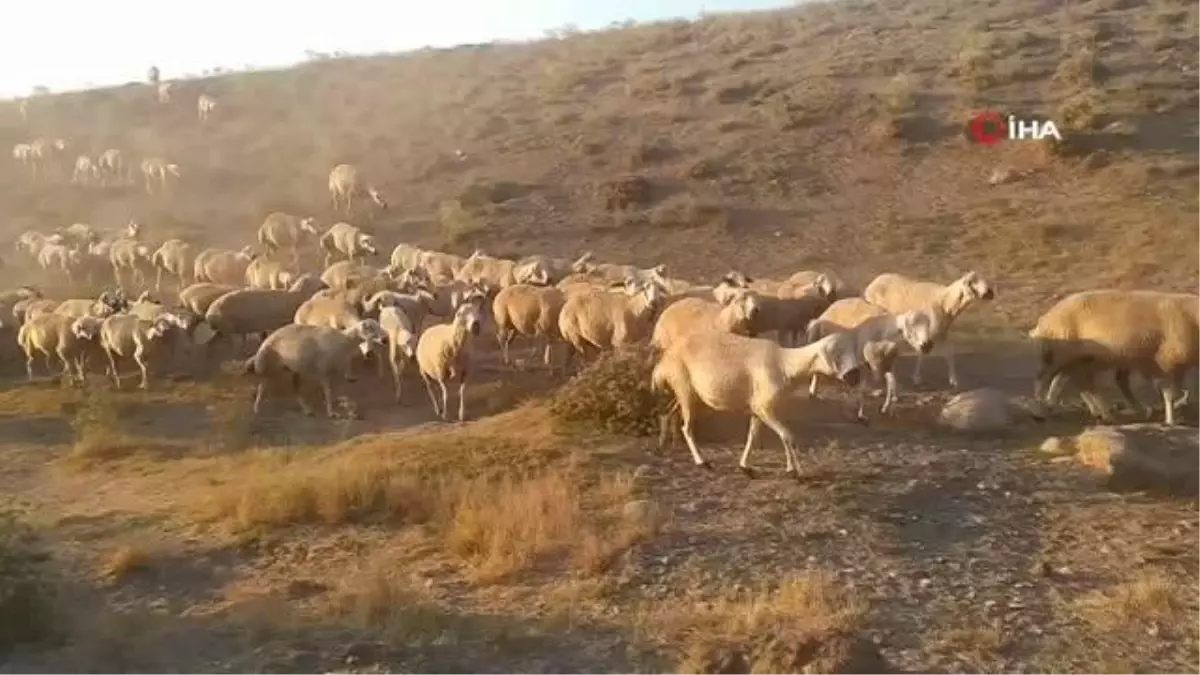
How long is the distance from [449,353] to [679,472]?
5.26 metres

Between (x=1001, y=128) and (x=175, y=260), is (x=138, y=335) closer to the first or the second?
(x=175, y=260)

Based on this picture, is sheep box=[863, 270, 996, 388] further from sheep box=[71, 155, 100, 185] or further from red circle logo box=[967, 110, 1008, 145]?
sheep box=[71, 155, 100, 185]

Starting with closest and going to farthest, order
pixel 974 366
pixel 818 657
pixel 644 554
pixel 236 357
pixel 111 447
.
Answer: pixel 818 657
pixel 644 554
pixel 111 447
pixel 974 366
pixel 236 357

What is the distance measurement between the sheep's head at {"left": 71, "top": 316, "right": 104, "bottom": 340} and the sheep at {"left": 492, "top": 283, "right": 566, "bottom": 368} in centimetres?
597

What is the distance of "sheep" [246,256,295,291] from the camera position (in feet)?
80.8

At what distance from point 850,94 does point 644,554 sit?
1191 inches

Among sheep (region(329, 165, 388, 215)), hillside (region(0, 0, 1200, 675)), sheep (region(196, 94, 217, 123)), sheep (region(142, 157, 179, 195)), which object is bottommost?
hillside (region(0, 0, 1200, 675))

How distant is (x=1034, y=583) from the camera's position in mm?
10094

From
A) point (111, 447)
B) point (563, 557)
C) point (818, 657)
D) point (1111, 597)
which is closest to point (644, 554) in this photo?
point (563, 557)

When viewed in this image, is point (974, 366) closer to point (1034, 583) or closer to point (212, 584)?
point (1034, 583)

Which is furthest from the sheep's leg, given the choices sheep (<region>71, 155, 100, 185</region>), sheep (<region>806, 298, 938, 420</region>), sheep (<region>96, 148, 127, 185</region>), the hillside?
sheep (<region>71, 155, 100, 185</region>)

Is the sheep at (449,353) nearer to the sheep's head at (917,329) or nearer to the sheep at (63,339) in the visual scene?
the sheep's head at (917,329)

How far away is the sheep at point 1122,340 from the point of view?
14422mm

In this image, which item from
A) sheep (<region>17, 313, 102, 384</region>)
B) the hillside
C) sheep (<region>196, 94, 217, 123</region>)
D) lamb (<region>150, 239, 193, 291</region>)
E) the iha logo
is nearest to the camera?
the hillside
